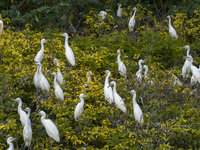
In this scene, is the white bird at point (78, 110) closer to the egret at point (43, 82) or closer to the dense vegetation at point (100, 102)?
the dense vegetation at point (100, 102)

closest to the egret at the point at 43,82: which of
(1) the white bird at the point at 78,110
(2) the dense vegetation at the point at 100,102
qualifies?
(2) the dense vegetation at the point at 100,102

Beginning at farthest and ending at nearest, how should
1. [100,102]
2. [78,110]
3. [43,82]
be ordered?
[43,82]
[100,102]
[78,110]

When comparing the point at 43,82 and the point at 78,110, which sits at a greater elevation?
the point at 43,82

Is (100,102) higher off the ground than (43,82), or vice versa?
(43,82)

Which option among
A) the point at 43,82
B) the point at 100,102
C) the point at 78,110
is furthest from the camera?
the point at 43,82

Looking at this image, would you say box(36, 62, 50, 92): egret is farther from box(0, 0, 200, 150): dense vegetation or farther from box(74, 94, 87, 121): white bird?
box(74, 94, 87, 121): white bird

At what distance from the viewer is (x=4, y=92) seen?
5.42m

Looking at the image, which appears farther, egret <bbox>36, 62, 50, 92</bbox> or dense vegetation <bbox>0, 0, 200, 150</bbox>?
egret <bbox>36, 62, 50, 92</bbox>

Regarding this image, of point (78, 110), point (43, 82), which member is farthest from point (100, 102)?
point (43, 82)

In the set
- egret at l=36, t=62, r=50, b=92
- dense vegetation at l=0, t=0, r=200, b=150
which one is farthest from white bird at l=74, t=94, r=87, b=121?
egret at l=36, t=62, r=50, b=92

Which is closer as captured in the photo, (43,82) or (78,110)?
(78,110)

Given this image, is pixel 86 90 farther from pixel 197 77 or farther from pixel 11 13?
pixel 11 13

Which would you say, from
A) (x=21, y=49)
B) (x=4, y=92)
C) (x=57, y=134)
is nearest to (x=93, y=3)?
(x=21, y=49)

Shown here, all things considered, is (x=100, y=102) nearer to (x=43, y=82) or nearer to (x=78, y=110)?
(x=78, y=110)
